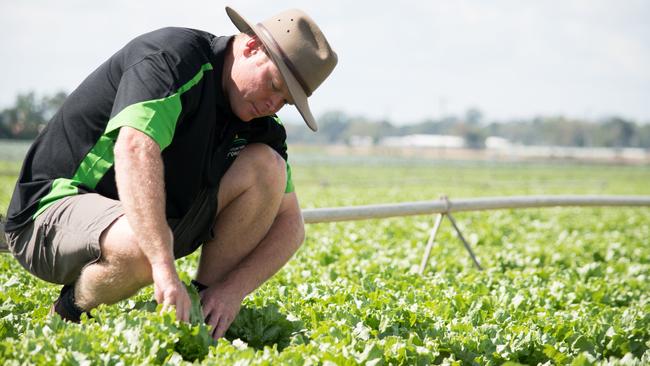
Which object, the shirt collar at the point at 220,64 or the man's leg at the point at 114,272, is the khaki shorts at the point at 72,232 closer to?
the man's leg at the point at 114,272

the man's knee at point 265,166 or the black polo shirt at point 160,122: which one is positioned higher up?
the black polo shirt at point 160,122

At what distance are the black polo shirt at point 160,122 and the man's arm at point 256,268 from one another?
406mm

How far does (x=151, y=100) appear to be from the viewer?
9.01ft

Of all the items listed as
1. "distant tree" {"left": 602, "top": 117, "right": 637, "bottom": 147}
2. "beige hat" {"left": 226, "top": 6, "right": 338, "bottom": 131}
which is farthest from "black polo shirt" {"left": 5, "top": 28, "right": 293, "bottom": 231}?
"distant tree" {"left": 602, "top": 117, "right": 637, "bottom": 147}

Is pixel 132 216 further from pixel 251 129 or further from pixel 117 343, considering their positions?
pixel 251 129

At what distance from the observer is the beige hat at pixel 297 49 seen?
9.89ft

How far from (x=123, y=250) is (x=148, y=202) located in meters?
0.26

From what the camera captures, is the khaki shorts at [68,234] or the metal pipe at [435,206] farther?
the metal pipe at [435,206]

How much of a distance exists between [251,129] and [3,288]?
1.85 meters

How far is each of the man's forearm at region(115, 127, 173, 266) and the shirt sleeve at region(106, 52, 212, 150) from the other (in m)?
0.05

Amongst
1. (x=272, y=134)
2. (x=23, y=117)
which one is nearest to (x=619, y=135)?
(x=23, y=117)

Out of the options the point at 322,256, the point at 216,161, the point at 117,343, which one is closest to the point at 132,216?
the point at 117,343

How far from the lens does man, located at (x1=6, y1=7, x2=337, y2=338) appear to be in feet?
8.87

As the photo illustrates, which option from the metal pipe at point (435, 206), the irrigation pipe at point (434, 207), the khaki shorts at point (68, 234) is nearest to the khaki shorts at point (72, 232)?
the khaki shorts at point (68, 234)
